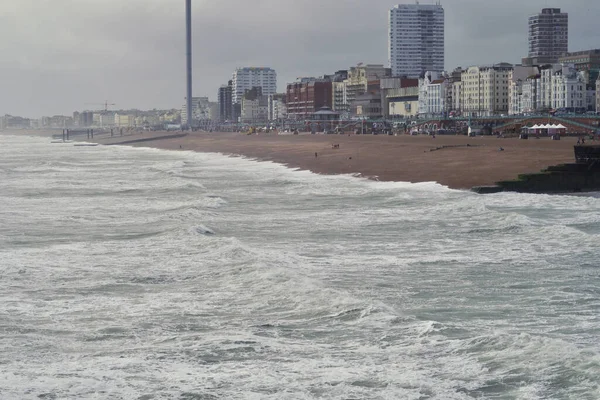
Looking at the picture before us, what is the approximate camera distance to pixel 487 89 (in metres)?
176

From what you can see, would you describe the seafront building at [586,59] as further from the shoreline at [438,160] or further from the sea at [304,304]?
the sea at [304,304]

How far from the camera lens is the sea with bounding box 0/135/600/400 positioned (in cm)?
1348

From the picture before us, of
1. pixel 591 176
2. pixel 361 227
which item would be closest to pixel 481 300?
pixel 361 227

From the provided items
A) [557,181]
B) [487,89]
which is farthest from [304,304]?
[487,89]

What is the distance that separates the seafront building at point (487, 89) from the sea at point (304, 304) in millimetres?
143577

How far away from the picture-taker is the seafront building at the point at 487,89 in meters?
175

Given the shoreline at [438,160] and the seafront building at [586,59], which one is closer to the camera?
the shoreline at [438,160]

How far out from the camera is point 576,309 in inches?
690

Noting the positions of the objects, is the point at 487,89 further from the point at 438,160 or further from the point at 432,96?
the point at 438,160

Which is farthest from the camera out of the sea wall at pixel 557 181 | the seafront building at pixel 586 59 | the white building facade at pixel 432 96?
the white building facade at pixel 432 96

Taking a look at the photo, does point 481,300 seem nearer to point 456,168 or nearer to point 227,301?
point 227,301

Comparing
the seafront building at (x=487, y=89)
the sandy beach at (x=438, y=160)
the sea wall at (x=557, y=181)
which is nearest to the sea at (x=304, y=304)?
the sea wall at (x=557, y=181)

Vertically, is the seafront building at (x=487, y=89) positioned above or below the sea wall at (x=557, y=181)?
above

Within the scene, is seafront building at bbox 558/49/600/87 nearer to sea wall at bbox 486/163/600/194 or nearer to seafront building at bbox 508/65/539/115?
seafront building at bbox 508/65/539/115
